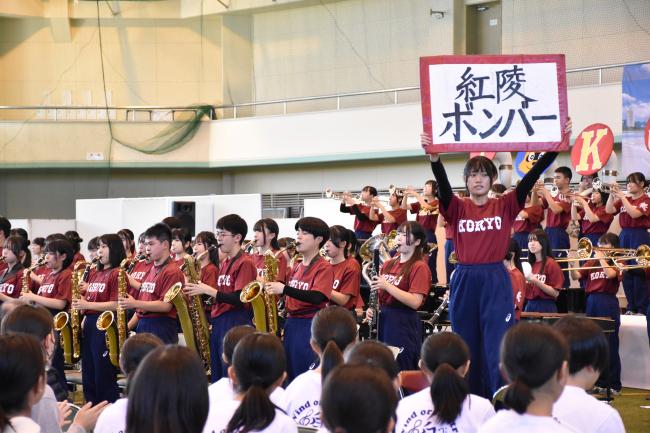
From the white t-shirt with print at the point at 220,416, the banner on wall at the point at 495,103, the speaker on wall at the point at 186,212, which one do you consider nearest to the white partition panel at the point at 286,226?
the speaker on wall at the point at 186,212

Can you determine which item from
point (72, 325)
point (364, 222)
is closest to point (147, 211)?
point (364, 222)

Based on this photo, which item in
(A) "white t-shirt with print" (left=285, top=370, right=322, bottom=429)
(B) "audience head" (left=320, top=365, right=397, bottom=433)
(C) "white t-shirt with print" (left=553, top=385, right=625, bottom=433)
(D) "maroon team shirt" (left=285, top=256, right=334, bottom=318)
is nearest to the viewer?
(B) "audience head" (left=320, top=365, right=397, bottom=433)

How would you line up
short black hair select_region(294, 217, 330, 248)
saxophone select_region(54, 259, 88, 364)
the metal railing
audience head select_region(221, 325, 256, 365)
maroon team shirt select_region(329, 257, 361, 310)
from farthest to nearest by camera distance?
the metal railing
saxophone select_region(54, 259, 88, 364)
maroon team shirt select_region(329, 257, 361, 310)
short black hair select_region(294, 217, 330, 248)
audience head select_region(221, 325, 256, 365)

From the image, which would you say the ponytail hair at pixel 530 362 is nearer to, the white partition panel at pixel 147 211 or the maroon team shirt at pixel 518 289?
the maroon team shirt at pixel 518 289

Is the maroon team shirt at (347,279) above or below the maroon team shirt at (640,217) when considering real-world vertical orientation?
below

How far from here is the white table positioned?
10.5 metres

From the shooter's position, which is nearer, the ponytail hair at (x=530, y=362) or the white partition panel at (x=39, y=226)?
the ponytail hair at (x=530, y=362)

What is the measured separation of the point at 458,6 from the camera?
19.6m

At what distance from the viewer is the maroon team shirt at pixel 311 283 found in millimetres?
8016

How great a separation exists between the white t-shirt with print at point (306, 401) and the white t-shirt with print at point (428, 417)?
79 cm

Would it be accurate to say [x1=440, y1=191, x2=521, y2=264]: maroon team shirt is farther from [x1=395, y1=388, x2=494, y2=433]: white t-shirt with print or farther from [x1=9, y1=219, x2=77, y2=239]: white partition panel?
[x1=9, y1=219, x2=77, y2=239]: white partition panel

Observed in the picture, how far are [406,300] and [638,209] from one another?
5306 mm

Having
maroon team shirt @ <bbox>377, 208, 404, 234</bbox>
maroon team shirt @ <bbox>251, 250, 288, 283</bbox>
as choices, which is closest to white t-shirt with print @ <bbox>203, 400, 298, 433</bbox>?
maroon team shirt @ <bbox>251, 250, 288, 283</bbox>

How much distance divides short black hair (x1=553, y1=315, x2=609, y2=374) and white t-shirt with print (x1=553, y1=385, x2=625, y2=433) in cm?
11
